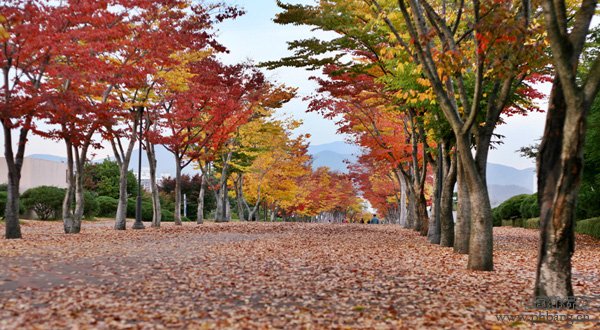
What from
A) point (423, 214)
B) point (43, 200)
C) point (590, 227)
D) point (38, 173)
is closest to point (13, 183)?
point (423, 214)

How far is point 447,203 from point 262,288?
841 cm

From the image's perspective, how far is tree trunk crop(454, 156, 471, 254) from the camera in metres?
12.0

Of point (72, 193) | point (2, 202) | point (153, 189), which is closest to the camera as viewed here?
point (72, 193)

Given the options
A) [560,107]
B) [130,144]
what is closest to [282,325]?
[560,107]

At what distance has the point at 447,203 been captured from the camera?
15.1m

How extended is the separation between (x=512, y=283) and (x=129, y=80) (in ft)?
46.9

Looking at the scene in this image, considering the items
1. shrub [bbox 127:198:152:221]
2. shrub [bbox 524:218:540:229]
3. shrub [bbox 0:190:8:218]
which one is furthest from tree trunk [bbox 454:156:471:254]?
shrub [bbox 127:198:152:221]

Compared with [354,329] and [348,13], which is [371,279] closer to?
[354,329]

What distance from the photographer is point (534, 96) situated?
19.4 meters

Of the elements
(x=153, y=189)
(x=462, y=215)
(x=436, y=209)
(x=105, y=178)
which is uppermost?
(x=105, y=178)

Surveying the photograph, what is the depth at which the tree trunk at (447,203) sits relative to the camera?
14538 millimetres

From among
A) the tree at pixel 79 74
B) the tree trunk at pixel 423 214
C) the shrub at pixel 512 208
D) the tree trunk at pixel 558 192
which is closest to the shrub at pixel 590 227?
the tree trunk at pixel 423 214

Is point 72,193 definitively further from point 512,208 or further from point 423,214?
point 512,208

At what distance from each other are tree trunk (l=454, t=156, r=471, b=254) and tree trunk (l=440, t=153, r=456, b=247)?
175 cm
